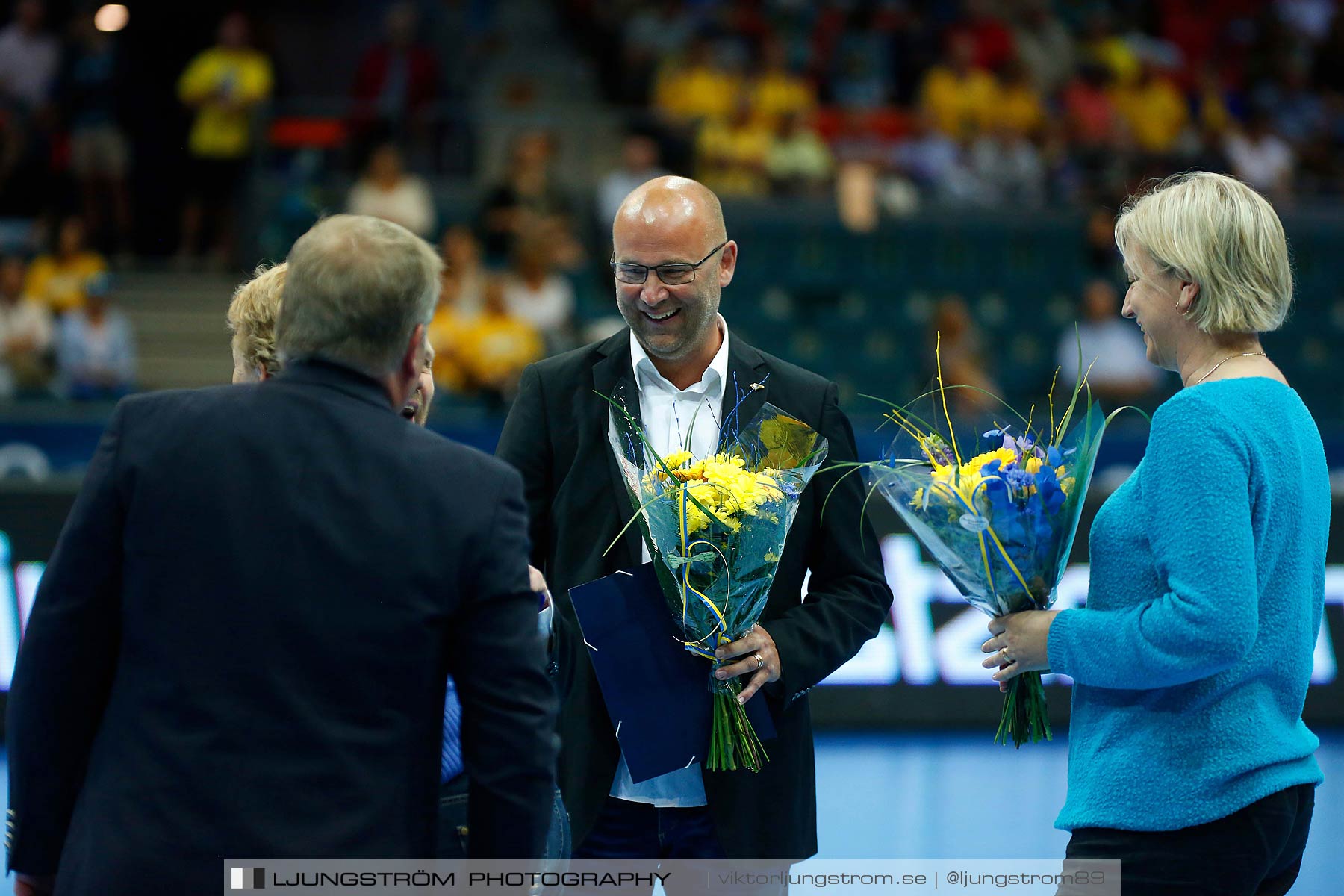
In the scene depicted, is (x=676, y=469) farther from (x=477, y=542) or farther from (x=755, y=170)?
(x=755, y=170)

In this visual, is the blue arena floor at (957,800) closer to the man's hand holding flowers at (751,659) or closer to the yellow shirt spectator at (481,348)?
the man's hand holding flowers at (751,659)

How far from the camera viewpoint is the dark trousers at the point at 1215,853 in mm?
2227

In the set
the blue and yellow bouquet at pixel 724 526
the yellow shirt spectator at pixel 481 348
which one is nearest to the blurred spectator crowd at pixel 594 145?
the yellow shirt spectator at pixel 481 348

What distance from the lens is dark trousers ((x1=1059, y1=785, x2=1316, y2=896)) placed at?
2227mm

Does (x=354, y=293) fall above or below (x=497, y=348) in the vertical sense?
below

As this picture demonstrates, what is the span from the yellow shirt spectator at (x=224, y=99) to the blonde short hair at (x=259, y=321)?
8.48 metres

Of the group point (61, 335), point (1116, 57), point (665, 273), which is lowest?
point (665, 273)

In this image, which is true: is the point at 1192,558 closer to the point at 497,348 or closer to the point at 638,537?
the point at 638,537

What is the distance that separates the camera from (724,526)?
2.46m

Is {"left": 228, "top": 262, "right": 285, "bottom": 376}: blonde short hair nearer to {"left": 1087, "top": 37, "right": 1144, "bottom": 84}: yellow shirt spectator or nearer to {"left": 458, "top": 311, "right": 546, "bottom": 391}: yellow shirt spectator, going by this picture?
{"left": 458, "top": 311, "right": 546, "bottom": 391}: yellow shirt spectator

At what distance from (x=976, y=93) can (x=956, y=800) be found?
→ 7.56 meters

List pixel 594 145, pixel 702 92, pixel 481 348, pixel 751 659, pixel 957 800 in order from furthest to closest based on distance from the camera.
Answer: pixel 594 145 < pixel 702 92 < pixel 481 348 < pixel 957 800 < pixel 751 659

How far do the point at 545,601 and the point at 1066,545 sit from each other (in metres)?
0.92

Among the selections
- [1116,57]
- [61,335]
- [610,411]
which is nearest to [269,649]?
[610,411]
